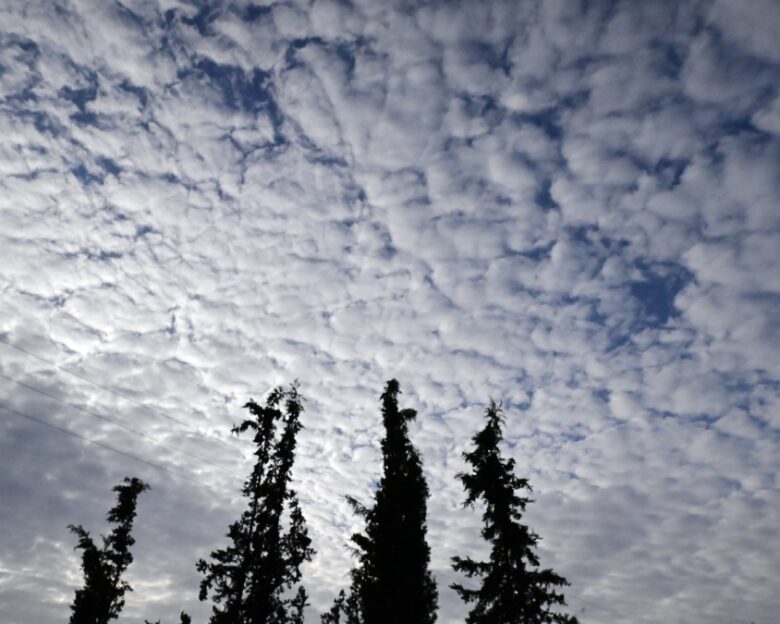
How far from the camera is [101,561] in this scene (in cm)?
3519

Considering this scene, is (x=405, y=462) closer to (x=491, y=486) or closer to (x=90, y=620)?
(x=491, y=486)

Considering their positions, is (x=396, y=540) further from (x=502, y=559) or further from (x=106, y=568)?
(x=106, y=568)

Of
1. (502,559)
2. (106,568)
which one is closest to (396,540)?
(502,559)

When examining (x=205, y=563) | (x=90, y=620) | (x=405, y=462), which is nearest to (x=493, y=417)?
(x=405, y=462)

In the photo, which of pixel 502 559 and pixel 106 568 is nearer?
pixel 502 559

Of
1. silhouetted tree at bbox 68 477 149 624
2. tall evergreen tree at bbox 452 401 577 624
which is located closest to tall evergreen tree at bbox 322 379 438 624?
tall evergreen tree at bbox 452 401 577 624

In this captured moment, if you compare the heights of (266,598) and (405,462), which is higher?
(405,462)

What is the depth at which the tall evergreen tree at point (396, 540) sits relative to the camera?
75.7 feet

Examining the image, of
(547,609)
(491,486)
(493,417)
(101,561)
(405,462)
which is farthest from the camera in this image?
(101,561)

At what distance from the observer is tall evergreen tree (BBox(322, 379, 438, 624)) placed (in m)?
23.1

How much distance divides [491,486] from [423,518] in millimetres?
5084

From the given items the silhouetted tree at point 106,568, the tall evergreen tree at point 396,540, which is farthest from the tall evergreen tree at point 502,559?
the silhouetted tree at point 106,568

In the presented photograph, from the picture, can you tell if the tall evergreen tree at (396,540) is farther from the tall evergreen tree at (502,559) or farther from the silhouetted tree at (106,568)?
the silhouetted tree at (106,568)

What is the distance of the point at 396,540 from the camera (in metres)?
24.3
